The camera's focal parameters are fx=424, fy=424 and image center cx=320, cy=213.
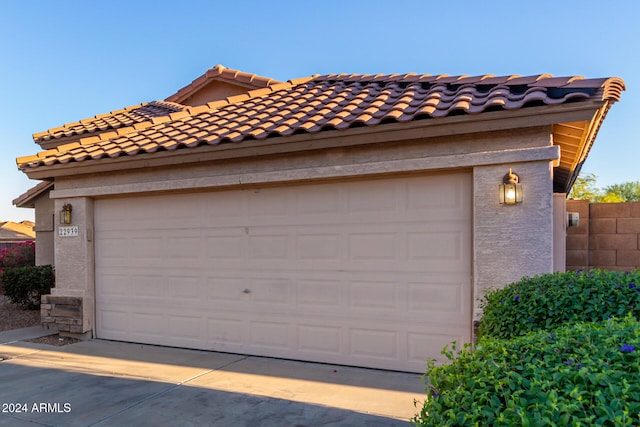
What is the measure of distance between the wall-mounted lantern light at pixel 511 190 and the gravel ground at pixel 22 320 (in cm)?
753

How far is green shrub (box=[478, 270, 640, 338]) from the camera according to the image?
310cm

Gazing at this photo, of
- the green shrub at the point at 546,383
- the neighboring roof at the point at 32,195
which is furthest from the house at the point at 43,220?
the green shrub at the point at 546,383

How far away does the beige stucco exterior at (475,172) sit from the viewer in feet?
16.5

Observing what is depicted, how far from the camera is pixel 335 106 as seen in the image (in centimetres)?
680

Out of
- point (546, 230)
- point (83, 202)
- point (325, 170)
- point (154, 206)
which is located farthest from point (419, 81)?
point (83, 202)

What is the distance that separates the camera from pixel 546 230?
4.96 metres

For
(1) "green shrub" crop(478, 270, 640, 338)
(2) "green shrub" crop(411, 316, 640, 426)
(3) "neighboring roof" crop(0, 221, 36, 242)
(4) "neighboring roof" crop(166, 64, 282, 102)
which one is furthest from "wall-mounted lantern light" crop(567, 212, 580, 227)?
(3) "neighboring roof" crop(0, 221, 36, 242)

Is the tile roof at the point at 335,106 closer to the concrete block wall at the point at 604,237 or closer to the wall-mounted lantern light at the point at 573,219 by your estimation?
the wall-mounted lantern light at the point at 573,219

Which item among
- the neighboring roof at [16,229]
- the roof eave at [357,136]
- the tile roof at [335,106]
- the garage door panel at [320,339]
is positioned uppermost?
the tile roof at [335,106]

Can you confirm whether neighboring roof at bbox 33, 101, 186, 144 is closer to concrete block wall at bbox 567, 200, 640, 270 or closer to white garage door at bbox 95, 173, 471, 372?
white garage door at bbox 95, 173, 471, 372

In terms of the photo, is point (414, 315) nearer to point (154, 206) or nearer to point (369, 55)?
point (154, 206)

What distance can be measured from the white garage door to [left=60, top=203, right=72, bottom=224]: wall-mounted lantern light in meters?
0.52

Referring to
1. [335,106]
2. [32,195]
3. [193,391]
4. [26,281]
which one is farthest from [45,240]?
[335,106]

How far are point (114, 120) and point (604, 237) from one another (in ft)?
35.2
